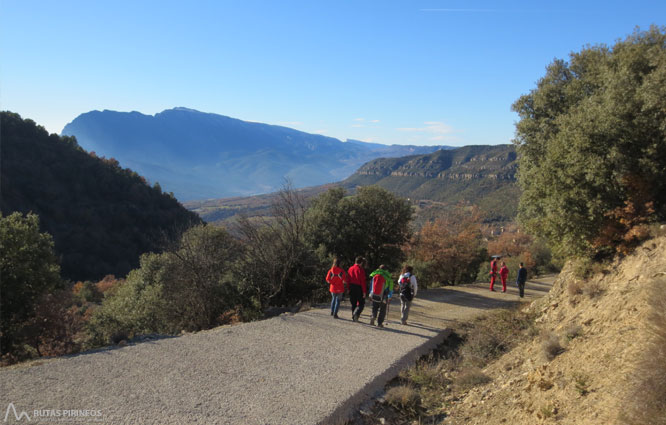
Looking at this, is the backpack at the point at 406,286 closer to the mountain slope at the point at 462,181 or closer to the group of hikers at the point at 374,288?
the group of hikers at the point at 374,288

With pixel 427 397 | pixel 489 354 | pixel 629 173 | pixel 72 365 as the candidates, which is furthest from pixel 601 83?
pixel 72 365

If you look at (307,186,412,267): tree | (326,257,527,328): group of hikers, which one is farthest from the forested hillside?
(326,257,527,328): group of hikers

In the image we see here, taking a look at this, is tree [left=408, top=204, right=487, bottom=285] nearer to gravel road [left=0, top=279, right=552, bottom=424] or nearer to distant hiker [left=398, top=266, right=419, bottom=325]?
distant hiker [left=398, top=266, right=419, bottom=325]

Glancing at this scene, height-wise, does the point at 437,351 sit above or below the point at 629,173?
below

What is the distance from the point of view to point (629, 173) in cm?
880

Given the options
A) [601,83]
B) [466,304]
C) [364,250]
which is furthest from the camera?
[364,250]

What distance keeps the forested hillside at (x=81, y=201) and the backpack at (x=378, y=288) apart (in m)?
52.0

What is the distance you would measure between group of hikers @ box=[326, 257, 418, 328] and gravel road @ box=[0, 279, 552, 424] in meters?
0.48

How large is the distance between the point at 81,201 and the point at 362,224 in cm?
6414

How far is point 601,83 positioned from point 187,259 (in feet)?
53.5

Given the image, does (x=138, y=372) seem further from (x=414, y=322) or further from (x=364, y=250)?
(x=364, y=250)

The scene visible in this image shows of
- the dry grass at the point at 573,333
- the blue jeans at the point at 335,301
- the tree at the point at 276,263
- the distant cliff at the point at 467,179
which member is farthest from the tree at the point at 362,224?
the distant cliff at the point at 467,179

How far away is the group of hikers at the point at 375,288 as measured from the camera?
9.95 m

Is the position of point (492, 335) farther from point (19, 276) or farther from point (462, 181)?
point (462, 181)
